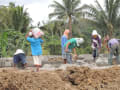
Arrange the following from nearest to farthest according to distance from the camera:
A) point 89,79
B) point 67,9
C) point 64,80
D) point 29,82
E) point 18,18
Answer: point 29,82 < point 89,79 < point 64,80 < point 18,18 < point 67,9

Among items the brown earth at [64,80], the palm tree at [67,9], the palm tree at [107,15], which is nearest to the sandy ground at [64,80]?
the brown earth at [64,80]

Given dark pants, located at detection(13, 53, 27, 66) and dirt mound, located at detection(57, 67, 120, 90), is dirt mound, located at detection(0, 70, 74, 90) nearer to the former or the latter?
dirt mound, located at detection(57, 67, 120, 90)

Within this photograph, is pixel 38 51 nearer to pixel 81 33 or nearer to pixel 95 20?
pixel 95 20

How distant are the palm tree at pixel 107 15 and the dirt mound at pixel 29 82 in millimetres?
19114

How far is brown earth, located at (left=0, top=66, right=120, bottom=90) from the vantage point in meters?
4.11

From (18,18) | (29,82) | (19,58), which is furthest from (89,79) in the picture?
(18,18)

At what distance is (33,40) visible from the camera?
6727 mm

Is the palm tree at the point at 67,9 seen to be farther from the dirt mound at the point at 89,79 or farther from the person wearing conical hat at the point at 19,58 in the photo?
the dirt mound at the point at 89,79

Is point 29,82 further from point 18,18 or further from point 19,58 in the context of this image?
point 18,18

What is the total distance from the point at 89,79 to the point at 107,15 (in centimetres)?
1974

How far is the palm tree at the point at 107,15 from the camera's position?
2289 centimetres

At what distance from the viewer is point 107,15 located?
2344 cm

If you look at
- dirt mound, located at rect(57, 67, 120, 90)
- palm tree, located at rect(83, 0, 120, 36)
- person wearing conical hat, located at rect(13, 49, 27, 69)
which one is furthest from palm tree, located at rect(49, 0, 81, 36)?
dirt mound, located at rect(57, 67, 120, 90)

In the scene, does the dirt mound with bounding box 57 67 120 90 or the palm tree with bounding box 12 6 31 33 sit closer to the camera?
the dirt mound with bounding box 57 67 120 90
